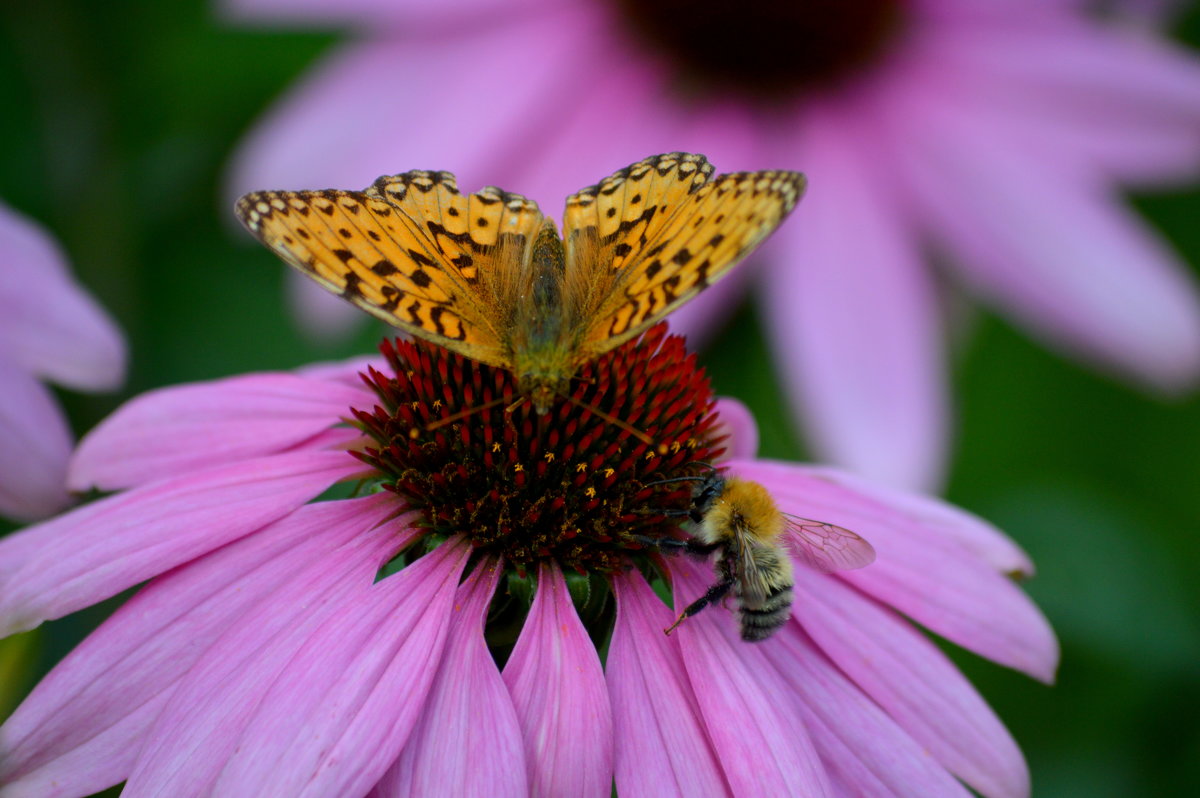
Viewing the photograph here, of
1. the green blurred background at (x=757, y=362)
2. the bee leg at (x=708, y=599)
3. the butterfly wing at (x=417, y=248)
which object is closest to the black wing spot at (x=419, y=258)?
the butterfly wing at (x=417, y=248)

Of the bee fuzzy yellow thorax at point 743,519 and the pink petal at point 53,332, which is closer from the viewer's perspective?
the bee fuzzy yellow thorax at point 743,519

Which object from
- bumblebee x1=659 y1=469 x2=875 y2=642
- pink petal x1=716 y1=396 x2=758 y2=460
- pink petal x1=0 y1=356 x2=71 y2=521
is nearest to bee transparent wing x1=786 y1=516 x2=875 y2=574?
bumblebee x1=659 y1=469 x2=875 y2=642

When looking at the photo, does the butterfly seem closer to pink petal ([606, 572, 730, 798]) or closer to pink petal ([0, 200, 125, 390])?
pink petal ([606, 572, 730, 798])

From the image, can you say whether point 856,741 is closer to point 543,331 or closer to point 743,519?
point 743,519

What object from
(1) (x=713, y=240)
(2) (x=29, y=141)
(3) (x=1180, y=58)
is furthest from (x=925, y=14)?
(2) (x=29, y=141)

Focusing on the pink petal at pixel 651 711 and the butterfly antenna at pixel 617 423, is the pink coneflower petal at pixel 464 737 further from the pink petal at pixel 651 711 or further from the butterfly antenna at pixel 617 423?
the butterfly antenna at pixel 617 423

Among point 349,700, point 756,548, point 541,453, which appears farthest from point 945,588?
point 349,700

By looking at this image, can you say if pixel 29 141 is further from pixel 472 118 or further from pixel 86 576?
pixel 86 576
